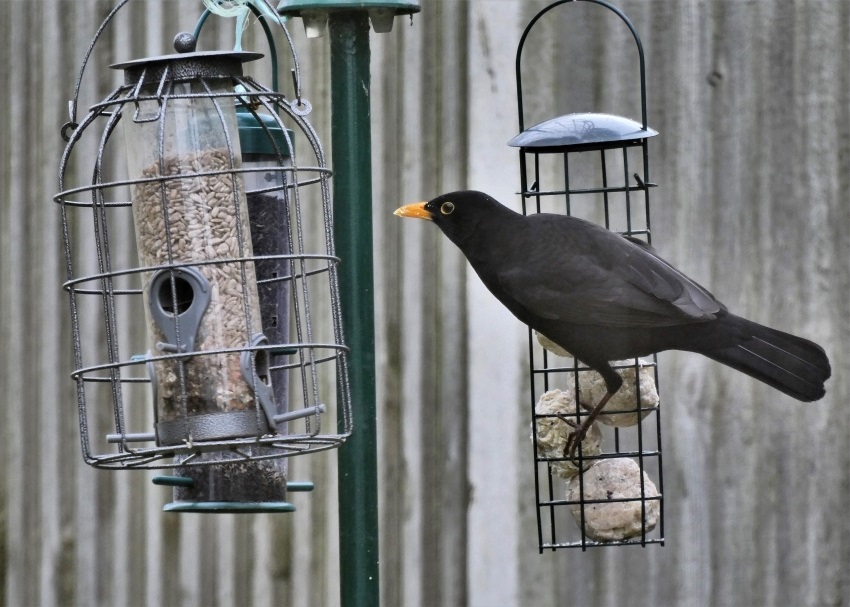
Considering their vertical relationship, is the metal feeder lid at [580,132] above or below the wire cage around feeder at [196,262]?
above

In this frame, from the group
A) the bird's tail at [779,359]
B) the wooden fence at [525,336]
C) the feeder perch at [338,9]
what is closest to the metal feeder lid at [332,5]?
the feeder perch at [338,9]

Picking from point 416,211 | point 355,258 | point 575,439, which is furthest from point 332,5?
point 575,439

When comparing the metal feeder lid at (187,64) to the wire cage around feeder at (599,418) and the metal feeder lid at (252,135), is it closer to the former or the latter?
the metal feeder lid at (252,135)

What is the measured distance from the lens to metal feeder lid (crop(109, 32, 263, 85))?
2.64m

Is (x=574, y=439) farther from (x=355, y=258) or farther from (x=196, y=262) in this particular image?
(x=196, y=262)

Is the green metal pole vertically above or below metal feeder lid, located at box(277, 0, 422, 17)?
below

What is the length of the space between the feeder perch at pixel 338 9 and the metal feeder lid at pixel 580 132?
1.93 feet

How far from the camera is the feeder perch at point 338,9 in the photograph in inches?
105

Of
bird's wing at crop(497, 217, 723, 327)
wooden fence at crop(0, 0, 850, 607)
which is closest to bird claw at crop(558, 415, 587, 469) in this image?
bird's wing at crop(497, 217, 723, 327)

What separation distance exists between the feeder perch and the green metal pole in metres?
0.03

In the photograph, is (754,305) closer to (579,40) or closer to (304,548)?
(579,40)

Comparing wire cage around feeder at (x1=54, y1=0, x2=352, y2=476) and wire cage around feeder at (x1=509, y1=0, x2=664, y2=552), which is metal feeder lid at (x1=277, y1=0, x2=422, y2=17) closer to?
wire cage around feeder at (x1=54, y1=0, x2=352, y2=476)

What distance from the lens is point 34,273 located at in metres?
4.38

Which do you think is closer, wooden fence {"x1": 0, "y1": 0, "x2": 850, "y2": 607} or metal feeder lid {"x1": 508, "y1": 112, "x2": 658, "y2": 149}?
metal feeder lid {"x1": 508, "y1": 112, "x2": 658, "y2": 149}
